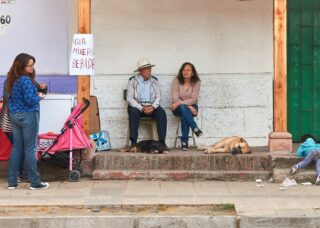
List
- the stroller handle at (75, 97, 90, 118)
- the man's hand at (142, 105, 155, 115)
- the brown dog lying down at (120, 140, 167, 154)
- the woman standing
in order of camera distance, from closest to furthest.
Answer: the woman standing, the stroller handle at (75, 97, 90, 118), the brown dog lying down at (120, 140, 167, 154), the man's hand at (142, 105, 155, 115)

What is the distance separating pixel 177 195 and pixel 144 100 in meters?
2.26

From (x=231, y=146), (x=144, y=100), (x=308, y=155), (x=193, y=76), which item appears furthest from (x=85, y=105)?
(x=308, y=155)

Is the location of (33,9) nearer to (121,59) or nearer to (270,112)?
(121,59)

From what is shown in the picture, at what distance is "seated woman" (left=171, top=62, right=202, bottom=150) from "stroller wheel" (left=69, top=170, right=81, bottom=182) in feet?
5.90

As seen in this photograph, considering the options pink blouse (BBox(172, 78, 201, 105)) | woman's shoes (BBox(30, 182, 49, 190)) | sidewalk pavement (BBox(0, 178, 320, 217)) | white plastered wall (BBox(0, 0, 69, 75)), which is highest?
white plastered wall (BBox(0, 0, 69, 75))

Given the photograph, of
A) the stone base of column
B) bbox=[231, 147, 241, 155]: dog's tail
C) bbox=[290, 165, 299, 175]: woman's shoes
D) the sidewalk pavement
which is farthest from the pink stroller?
bbox=[290, 165, 299, 175]: woman's shoes

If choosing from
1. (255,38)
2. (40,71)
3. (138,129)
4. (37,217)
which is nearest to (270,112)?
(255,38)

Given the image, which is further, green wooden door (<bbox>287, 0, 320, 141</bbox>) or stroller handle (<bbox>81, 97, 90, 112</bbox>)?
green wooden door (<bbox>287, 0, 320, 141</bbox>)

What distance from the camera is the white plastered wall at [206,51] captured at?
1039 cm

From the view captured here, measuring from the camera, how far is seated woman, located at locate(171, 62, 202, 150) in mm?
10062

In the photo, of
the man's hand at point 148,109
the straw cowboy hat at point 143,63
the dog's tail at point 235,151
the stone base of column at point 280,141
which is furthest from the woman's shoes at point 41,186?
the stone base of column at point 280,141

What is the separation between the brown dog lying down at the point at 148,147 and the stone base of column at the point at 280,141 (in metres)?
1.55

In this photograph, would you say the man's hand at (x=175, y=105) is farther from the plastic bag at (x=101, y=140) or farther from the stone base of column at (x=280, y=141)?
the stone base of column at (x=280, y=141)

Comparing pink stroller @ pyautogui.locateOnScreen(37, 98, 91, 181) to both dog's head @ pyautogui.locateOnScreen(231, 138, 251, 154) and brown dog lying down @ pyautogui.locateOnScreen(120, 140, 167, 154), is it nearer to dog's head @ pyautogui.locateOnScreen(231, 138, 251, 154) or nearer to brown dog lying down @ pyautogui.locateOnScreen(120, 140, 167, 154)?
brown dog lying down @ pyautogui.locateOnScreen(120, 140, 167, 154)
